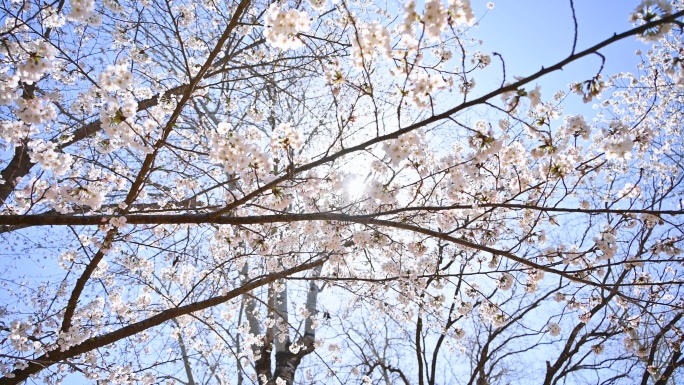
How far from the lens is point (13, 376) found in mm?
3127

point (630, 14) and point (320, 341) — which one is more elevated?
point (320, 341)

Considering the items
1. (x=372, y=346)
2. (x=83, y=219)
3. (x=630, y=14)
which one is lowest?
(x=83, y=219)

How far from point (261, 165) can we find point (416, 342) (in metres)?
4.86

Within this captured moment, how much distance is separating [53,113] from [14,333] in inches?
76.0

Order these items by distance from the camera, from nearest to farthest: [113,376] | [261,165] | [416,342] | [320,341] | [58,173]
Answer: [261,165] < [58,173] < [113,376] < [416,342] < [320,341]

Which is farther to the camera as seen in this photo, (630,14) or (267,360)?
(267,360)

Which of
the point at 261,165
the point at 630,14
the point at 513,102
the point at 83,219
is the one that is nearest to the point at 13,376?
the point at 83,219

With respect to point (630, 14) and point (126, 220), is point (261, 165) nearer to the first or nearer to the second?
point (126, 220)

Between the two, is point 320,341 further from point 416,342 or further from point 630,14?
point 630,14

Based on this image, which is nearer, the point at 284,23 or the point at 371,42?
the point at 284,23

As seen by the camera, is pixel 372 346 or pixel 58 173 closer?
pixel 58 173

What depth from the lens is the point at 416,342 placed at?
6.42 meters

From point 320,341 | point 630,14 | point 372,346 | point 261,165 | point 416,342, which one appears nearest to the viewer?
point 630,14

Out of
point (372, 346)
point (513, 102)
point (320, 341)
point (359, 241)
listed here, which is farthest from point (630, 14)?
point (372, 346)
